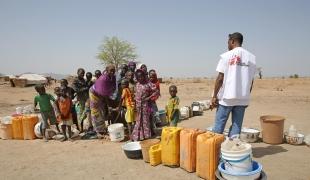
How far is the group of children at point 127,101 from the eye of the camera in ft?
22.6

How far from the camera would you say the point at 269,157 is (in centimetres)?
559

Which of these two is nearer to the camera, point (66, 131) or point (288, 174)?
point (288, 174)

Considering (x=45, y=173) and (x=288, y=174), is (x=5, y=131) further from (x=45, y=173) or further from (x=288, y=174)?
(x=288, y=174)

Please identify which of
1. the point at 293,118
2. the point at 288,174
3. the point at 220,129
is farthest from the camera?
the point at 293,118

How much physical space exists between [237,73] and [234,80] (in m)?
0.12

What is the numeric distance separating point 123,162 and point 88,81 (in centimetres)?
336

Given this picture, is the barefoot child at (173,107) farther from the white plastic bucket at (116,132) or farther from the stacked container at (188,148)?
the stacked container at (188,148)

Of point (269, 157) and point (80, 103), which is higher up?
Answer: point (80, 103)

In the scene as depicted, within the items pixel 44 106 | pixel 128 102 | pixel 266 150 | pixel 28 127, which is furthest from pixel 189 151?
pixel 28 127

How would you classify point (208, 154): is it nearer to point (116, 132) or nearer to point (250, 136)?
point (250, 136)

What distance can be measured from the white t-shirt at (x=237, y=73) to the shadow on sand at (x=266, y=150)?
131 cm

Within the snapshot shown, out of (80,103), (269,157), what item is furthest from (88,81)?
(269,157)

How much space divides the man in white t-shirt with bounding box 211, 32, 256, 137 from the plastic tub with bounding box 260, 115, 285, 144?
1.44m

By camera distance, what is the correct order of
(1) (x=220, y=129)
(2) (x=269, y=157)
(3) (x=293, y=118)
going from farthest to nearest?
(3) (x=293, y=118) < (2) (x=269, y=157) < (1) (x=220, y=129)
